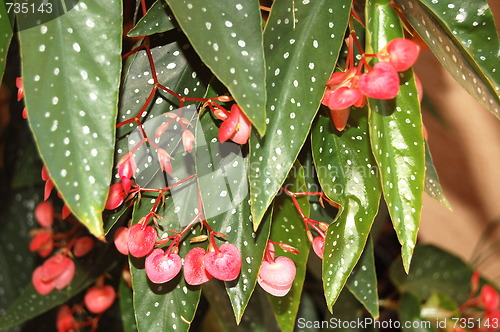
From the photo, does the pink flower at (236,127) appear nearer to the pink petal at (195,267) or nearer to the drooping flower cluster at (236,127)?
the drooping flower cluster at (236,127)

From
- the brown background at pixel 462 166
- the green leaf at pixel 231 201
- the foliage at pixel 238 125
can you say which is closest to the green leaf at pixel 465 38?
the foliage at pixel 238 125

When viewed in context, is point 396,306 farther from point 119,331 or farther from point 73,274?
point 73,274

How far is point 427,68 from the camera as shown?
1.05 metres

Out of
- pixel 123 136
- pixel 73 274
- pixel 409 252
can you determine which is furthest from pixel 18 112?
pixel 409 252

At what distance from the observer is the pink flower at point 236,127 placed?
19.2 inches

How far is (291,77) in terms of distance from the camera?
0.50 m

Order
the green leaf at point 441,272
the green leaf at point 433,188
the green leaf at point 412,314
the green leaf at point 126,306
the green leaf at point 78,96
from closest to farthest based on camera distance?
the green leaf at point 78,96 → the green leaf at point 433,188 → the green leaf at point 126,306 → the green leaf at point 412,314 → the green leaf at point 441,272

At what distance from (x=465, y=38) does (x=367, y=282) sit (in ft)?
0.98

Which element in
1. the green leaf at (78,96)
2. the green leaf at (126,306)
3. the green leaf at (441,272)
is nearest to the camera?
the green leaf at (78,96)

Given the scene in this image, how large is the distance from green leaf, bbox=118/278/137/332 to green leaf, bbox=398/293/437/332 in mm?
467

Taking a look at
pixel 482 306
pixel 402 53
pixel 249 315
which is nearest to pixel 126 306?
pixel 249 315

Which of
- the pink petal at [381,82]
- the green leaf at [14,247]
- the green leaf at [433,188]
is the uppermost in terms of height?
the pink petal at [381,82]

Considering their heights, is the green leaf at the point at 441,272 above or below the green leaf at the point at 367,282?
below

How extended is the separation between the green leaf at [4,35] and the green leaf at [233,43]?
0.16 m
